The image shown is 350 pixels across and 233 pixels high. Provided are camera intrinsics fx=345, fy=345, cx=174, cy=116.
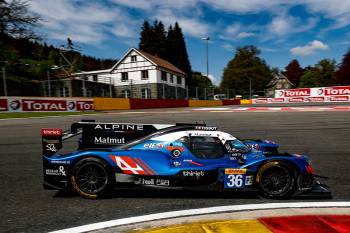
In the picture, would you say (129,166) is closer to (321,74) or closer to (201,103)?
(201,103)

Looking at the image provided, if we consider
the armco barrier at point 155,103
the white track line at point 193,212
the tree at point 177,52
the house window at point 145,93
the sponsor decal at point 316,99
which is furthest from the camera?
the tree at point 177,52

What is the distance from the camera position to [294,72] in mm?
119812

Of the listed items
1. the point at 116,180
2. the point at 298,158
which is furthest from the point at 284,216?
the point at 116,180

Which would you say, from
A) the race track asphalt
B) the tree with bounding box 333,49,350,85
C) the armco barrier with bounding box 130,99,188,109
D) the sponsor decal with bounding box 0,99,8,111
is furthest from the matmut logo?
the race track asphalt

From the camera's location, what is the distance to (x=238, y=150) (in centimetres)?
513

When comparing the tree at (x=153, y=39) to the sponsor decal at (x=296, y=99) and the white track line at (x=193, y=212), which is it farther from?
the white track line at (x=193, y=212)

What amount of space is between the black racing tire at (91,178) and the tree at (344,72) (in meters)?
68.2

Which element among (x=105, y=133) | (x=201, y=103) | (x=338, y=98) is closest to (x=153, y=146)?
(x=105, y=133)

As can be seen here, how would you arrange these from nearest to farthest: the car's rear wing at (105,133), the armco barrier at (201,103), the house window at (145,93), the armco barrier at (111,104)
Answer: the car's rear wing at (105,133) < the armco barrier at (111,104) < the armco barrier at (201,103) < the house window at (145,93)

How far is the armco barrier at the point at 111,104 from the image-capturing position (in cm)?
2764

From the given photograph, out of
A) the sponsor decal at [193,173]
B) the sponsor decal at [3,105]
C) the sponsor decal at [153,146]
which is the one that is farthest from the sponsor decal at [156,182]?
the sponsor decal at [3,105]

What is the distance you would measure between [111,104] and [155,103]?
18.2 feet

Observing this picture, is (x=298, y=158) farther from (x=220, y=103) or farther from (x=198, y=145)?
(x=220, y=103)

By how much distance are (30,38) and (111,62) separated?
79222 mm
